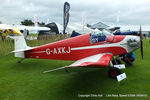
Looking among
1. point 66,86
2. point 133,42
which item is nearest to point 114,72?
point 133,42

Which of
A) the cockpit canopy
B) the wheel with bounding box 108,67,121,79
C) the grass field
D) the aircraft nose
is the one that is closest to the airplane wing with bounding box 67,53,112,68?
the grass field

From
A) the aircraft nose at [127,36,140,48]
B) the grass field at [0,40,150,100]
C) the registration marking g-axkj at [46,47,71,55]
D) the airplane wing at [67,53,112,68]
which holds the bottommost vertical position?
the grass field at [0,40,150,100]

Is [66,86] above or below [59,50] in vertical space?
below

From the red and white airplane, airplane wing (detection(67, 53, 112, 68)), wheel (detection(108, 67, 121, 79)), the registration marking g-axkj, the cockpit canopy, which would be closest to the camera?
airplane wing (detection(67, 53, 112, 68))

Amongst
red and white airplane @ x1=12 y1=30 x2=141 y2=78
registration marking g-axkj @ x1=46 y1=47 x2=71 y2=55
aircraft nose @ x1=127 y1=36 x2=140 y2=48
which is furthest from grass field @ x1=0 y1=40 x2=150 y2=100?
aircraft nose @ x1=127 y1=36 x2=140 y2=48

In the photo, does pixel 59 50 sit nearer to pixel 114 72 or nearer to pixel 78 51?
pixel 78 51

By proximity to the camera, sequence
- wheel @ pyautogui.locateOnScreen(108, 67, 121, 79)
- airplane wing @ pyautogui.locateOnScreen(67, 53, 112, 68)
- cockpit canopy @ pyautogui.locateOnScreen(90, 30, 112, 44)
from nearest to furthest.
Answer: airplane wing @ pyautogui.locateOnScreen(67, 53, 112, 68) → wheel @ pyautogui.locateOnScreen(108, 67, 121, 79) → cockpit canopy @ pyautogui.locateOnScreen(90, 30, 112, 44)

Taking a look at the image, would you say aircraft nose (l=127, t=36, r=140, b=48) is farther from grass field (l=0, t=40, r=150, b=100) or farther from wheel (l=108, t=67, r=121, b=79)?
grass field (l=0, t=40, r=150, b=100)

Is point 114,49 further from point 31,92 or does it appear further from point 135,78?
point 31,92

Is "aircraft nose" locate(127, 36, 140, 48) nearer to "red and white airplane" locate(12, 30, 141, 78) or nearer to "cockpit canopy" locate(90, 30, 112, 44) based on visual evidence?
"red and white airplane" locate(12, 30, 141, 78)

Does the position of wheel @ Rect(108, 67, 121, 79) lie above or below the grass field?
above

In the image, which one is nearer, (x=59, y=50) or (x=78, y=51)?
(x=78, y=51)

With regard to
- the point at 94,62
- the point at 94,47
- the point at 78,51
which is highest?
the point at 94,47

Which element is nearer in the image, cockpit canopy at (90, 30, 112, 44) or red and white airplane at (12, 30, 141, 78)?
red and white airplane at (12, 30, 141, 78)
